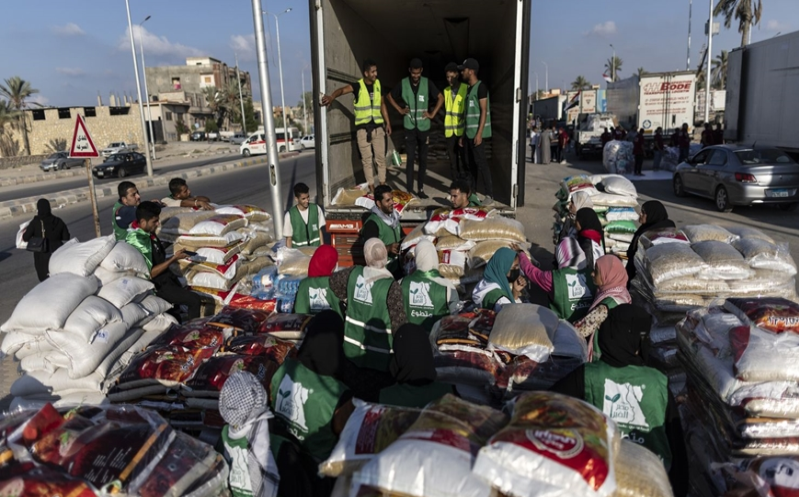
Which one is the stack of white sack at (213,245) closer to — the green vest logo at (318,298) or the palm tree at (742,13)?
the green vest logo at (318,298)

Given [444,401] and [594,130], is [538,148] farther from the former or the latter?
[444,401]

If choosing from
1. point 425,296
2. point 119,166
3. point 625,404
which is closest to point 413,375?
point 625,404

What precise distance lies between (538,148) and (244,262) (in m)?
18.8

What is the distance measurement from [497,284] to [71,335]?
3.19 metres

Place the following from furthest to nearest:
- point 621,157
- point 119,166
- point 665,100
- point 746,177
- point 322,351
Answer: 1. point 119,166
2. point 665,100
3. point 621,157
4. point 746,177
5. point 322,351

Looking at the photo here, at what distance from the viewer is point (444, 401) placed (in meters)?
2.38

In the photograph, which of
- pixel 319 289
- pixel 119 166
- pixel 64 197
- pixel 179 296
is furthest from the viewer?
pixel 119 166

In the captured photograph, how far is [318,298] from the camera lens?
457 centimetres

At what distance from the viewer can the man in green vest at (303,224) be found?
6.71 m

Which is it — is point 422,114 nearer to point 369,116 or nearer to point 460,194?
point 369,116

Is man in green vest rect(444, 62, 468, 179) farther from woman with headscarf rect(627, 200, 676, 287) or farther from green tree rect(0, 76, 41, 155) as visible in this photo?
green tree rect(0, 76, 41, 155)

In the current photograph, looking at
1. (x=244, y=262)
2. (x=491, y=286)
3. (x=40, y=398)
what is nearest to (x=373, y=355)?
(x=491, y=286)

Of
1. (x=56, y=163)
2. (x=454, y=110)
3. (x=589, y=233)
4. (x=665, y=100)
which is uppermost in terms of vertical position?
(x=665, y=100)

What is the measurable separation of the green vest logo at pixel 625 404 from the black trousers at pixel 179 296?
3934 millimetres
